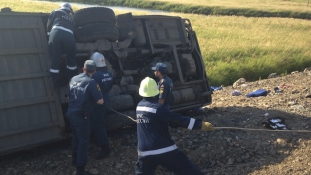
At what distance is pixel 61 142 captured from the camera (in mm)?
7238

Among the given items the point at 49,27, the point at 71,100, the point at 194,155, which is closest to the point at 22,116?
the point at 71,100

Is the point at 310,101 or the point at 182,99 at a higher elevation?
the point at 182,99

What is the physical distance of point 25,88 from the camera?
635cm

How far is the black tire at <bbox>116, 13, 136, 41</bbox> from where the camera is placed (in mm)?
8086

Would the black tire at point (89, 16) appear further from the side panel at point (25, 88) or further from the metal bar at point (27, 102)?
the metal bar at point (27, 102)

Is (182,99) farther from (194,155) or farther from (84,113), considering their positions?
(84,113)

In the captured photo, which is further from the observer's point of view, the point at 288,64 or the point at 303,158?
the point at 288,64

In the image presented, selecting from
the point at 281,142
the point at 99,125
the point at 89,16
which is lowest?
the point at 281,142

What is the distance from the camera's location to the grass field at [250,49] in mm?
15269

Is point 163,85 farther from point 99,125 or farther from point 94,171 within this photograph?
point 94,171

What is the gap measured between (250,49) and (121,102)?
12642 mm

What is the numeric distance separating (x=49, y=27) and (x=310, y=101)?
20.2 feet

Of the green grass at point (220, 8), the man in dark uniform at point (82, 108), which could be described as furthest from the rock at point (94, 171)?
→ the green grass at point (220, 8)

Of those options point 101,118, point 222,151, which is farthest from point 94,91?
point 222,151
